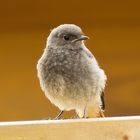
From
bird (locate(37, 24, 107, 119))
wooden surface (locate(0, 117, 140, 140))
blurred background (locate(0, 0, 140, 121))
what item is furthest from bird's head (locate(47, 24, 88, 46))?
wooden surface (locate(0, 117, 140, 140))

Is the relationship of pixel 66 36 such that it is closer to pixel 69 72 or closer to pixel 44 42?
pixel 69 72

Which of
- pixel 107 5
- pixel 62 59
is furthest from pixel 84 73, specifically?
pixel 107 5

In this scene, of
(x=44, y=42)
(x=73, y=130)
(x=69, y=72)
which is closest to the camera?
(x=73, y=130)

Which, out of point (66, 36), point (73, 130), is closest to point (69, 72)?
point (66, 36)

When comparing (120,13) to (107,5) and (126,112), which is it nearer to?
(107,5)

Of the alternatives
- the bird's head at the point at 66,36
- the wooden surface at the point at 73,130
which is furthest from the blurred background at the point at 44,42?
the wooden surface at the point at 73,130

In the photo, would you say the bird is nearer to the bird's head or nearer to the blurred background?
the bird's head

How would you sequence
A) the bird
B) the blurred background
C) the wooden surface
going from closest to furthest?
the wooden surface, the bird, the blurred background
